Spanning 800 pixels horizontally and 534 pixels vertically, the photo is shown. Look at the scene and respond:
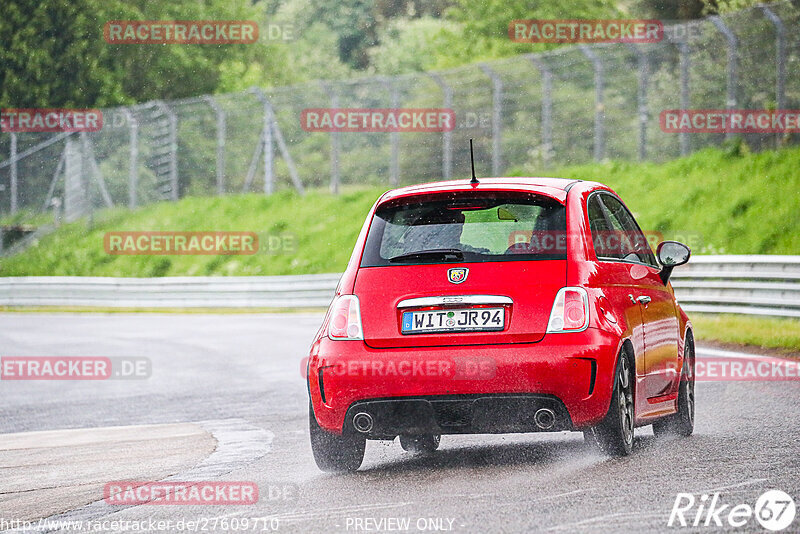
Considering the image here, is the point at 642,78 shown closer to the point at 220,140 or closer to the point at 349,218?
the point at 349,218

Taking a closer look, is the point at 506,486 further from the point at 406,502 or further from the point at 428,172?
the point at 428,172

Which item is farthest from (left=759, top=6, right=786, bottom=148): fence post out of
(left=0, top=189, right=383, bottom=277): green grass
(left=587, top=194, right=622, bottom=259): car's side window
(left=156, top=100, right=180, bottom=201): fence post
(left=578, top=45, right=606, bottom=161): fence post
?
(left=587, top=194, right=622, bottom=259): car's side window

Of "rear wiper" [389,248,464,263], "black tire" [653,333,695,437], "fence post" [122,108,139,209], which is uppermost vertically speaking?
"rear wiper" [389,248,464,263]

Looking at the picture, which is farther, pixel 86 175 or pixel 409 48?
pixel 409 48

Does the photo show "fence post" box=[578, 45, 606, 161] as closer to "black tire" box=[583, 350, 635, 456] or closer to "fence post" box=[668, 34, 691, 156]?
"fence post" box=[668, 34, 691, 156]

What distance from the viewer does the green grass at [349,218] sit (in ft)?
86.3

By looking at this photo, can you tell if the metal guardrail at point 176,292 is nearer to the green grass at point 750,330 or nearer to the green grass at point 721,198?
the green grass at point 721,198

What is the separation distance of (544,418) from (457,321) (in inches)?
25.6

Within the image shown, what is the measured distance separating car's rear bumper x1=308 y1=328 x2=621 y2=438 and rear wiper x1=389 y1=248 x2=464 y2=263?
522 mm

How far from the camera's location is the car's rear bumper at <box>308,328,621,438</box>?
23.0 ft

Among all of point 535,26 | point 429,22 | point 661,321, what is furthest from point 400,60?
point 661,321

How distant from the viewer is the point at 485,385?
23.0ft

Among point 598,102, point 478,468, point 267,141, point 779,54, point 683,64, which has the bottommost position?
point 267,141

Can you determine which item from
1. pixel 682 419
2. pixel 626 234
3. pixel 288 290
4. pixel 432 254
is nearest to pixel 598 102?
pixel 288 290
